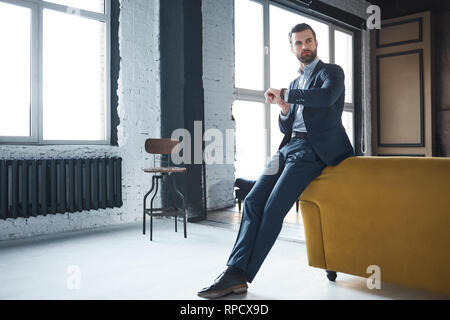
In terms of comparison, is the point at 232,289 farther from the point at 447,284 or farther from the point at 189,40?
the point at 189,40

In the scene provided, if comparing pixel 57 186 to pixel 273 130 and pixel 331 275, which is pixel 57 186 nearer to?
pixel 331 275

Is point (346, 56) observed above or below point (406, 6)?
below

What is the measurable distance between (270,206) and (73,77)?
2.83 m

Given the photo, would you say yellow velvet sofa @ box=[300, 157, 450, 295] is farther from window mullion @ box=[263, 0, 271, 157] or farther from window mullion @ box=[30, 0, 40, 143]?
window mullion @ box=[263, 0, 271, 157]

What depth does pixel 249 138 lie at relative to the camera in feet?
19.4

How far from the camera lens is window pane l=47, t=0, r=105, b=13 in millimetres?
4080

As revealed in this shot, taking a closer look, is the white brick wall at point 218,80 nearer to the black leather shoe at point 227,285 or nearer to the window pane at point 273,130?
the window pane at point 273,130

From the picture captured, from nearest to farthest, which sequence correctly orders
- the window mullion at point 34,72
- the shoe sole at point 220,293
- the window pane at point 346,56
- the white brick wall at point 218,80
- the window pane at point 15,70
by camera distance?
the shoe sole at point 220,293
the window pane at point 15,70
the window mullion at point 34,72
the white brick wall at point 218,80
the window pane at point 346,56

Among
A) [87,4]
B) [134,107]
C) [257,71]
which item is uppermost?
[87,4]

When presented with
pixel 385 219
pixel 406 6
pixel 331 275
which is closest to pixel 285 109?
pixel 385 219

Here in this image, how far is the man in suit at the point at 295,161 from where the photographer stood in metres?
2.18

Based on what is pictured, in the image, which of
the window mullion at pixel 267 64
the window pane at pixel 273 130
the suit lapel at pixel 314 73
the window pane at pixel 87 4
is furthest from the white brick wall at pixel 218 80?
the suit lapel at pixel 314 73

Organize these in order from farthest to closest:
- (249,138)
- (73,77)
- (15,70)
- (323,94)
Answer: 1. (249,138)
2. (73,77)
3. (15,70)
4. (323,94)

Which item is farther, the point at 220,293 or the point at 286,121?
the point at 286,121
